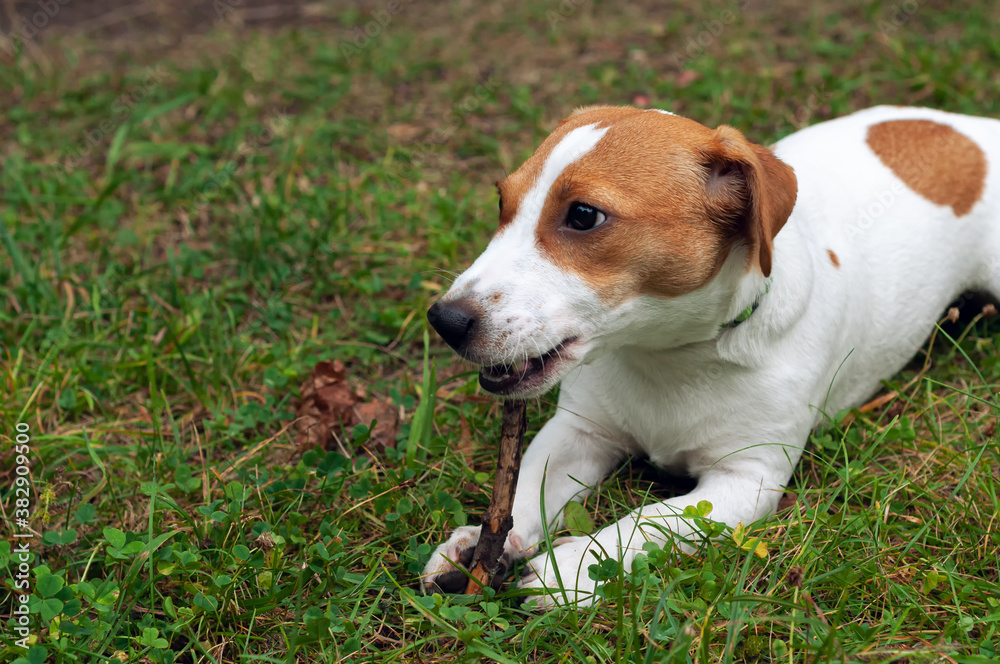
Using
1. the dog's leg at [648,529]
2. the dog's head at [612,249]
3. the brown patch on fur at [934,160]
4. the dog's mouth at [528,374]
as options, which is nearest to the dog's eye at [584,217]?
the dog's head at [612,249]

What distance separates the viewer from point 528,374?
248 centimetres

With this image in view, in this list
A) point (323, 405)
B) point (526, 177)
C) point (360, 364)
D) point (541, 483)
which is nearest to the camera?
point (526, 177)

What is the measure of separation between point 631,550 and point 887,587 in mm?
716

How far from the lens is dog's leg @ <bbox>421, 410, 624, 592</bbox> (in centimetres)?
255

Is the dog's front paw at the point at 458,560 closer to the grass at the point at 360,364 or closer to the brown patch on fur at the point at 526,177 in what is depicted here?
the grass at the point at 360,364

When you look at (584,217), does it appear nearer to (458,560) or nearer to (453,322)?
(453,322)

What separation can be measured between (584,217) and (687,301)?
1.29 ft

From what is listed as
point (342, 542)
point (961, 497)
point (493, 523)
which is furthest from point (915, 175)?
point (342, 542)

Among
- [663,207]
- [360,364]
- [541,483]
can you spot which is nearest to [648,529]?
[541,483]

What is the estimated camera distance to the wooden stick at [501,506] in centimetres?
244

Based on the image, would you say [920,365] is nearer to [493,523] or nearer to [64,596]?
[493,523]

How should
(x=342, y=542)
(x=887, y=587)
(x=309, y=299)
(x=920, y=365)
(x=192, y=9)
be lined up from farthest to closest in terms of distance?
1. (x=192, y=9)
2. (x=309, y=299)
3. (x=920, y=365)
4. (x=342, y=542)
5. (x=887, y=587)

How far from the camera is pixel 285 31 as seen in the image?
6777mm

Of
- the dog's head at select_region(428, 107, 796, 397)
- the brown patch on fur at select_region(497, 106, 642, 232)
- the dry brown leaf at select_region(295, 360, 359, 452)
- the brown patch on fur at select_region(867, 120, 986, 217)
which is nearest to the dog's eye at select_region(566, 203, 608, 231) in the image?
the dog's head at select_region(428, 107, 796, 397)
